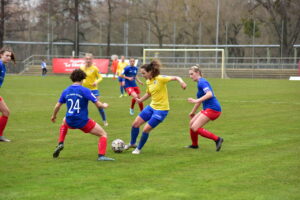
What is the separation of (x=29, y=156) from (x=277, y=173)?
14.3 feet

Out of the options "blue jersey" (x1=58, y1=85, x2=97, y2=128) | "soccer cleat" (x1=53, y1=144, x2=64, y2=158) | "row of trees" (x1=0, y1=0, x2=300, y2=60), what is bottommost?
"soccer cleat" (x1=53, y1=144, x2=64, y2=158)

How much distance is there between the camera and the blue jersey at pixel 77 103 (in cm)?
910

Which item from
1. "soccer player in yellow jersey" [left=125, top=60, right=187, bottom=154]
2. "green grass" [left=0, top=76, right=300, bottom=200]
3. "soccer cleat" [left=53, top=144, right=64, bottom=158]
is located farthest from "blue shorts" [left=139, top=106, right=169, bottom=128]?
"soccer cleat" [left=53, top=144, right=64, bottom=158]

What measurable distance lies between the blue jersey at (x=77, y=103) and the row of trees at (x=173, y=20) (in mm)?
50730

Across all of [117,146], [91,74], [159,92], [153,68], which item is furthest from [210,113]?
[91,74]

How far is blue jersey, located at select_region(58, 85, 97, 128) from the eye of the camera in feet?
29.9

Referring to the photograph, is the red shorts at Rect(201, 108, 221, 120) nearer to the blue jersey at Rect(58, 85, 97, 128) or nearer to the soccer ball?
the soccer ball

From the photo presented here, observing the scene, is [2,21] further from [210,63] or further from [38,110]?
[38,110]

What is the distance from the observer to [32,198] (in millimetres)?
6715

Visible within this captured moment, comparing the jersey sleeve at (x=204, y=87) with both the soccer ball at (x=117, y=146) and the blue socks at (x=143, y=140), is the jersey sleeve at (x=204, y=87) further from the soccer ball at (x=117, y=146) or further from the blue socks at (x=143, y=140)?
the soccer ball at (x=117, y=146)

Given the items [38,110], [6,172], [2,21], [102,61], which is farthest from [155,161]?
[2,21]

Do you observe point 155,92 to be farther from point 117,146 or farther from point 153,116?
point 117,146

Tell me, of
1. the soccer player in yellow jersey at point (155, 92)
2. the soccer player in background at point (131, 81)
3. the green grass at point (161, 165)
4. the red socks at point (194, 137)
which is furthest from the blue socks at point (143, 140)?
the soccer player in background at point (131, 81)

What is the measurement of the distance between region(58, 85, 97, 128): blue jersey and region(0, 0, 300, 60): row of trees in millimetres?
50730
